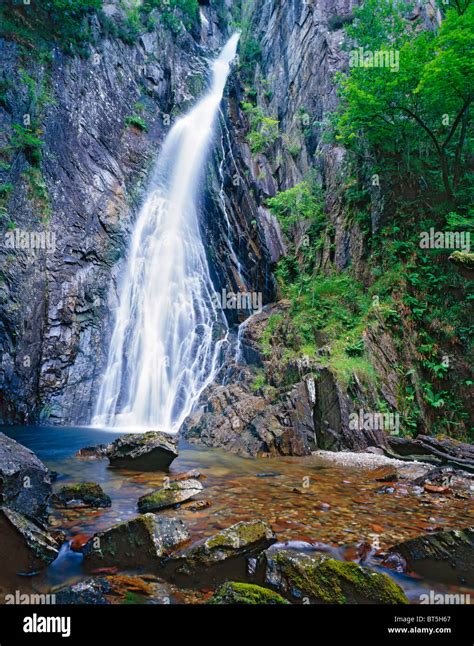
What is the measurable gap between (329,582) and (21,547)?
3057 millimetres

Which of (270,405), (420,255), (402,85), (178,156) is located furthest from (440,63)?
(178,156)

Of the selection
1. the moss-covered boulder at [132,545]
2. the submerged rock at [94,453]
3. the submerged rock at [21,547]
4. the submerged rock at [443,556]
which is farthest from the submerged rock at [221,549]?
the submerged rock at [94,453]

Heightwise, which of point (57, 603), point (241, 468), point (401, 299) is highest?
point (401, 299)

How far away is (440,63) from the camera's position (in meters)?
9.20

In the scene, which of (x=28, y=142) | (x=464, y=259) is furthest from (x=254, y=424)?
(x=28, y=142)

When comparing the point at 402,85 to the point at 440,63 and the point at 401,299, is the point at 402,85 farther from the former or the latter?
the point at 401,299

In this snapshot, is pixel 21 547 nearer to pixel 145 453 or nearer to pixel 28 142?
pixel 145 453

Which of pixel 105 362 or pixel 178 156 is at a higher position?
pixel 178 156

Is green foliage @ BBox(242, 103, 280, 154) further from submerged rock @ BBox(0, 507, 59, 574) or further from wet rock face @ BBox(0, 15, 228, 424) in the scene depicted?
submerged rock @ BBox(0, 507, 59, 574)

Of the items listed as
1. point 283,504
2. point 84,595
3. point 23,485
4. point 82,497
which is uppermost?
point 23,485

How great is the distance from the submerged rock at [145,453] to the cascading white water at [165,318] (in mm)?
5608

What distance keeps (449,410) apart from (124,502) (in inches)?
315

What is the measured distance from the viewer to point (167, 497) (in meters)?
5.52
